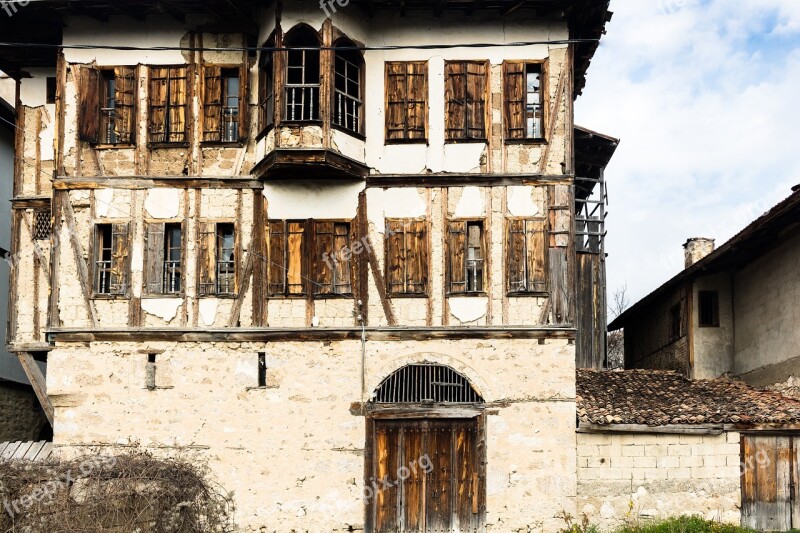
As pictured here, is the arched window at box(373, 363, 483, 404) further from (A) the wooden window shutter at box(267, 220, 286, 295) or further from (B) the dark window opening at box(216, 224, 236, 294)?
(B) the dark window opening at box(216, 224, 236, 294)

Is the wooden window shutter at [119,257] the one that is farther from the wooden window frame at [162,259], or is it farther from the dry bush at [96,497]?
the dry bush at [96,497]

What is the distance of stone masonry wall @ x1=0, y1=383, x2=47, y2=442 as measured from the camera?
2800 cm

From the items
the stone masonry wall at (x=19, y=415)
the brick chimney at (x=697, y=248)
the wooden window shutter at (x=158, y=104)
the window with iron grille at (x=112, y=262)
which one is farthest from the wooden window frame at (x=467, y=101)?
the stone masonry wall at (x=19, y=415)

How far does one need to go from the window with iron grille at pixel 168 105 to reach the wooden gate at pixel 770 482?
15.0 m

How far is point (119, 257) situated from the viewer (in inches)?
894

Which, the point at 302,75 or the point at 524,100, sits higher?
the point at 302,75

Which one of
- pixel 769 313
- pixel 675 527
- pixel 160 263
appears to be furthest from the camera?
pixel 769 313

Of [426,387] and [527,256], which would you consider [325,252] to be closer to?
[426,387]

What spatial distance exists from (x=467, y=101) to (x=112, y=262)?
9.11 metres

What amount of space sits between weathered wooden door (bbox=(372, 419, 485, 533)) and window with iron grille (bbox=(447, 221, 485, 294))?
120 inches

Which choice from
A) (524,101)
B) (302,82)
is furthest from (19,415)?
(524,101)

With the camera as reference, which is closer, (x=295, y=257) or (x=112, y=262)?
(x=295, y=257)

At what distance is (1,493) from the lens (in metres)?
17.4

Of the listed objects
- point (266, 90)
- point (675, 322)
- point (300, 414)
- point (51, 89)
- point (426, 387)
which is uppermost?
point (51, 89)
